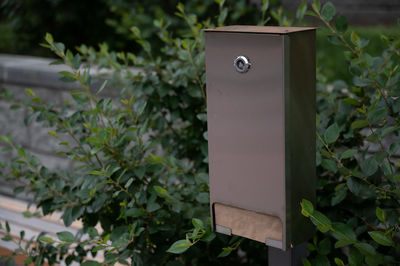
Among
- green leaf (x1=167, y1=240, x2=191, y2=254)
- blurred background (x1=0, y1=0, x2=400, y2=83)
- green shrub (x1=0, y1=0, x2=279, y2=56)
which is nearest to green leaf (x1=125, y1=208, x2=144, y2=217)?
green leaf (x1=167, y1=240, x2=191, y2=254)

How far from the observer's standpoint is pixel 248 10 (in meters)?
4.40

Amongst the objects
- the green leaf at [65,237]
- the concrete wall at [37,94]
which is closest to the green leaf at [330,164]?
the green leaf at [65,237]

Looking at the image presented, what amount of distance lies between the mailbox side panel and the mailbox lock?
0.11 m

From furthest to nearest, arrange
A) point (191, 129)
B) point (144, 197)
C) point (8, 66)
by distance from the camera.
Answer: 1. point (8, 66)
2. point (191, 129)
3. point (144, 197)

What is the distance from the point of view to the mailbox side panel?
1.50m

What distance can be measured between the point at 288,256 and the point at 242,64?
58cm

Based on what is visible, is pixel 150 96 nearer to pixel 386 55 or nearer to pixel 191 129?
pixel 191 129

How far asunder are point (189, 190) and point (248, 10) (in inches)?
94.3

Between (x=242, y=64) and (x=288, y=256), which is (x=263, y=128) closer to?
(x=242, y=64)

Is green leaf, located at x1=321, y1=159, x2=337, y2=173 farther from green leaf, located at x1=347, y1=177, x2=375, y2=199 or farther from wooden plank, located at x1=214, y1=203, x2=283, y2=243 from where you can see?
wooden plank, located at x1=214, y1=203, x2=283, y2=243

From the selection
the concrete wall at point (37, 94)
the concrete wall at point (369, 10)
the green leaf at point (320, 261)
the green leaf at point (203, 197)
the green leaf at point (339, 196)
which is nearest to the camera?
the green leaf at point (320, 261)

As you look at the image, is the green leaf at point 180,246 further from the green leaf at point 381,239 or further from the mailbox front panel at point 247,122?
the green leaf at point 381,239

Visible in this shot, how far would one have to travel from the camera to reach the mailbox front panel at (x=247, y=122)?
1505 mm

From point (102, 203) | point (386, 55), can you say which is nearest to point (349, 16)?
point (386, 55)
